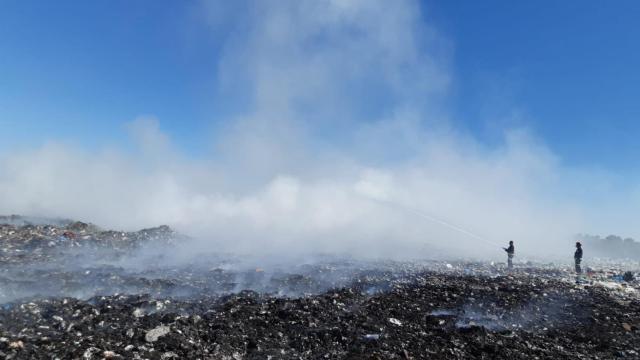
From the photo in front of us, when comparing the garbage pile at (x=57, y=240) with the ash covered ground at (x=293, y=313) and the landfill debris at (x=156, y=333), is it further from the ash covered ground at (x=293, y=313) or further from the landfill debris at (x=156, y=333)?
the landfill debris at (x=156, y=333)

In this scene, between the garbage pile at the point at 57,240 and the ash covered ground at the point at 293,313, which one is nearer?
the ash covered ground at the point at 293,313

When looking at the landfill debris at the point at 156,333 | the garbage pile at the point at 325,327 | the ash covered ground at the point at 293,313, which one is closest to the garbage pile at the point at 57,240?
the ash covered ground at the point at 293,313

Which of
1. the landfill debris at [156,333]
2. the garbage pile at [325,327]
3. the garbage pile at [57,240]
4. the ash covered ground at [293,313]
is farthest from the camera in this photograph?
the garbage pile at [57,240]

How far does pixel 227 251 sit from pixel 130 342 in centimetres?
1567

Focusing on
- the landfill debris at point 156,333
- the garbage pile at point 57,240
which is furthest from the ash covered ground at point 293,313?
the garbage pile at point 57,240

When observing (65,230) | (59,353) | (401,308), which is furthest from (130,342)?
(65,230)

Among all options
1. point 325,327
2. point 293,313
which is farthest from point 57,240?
point 325,327

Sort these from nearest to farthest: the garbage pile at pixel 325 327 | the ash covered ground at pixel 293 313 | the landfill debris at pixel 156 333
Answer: the garbage pile at pixel 325 327 < the landfill debris at pixel 156 333 < the ash covered ground at pixel 293 313

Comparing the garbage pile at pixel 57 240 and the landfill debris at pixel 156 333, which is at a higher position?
the garbage pile at pixel 57 240

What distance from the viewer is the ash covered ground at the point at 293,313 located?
781 cm

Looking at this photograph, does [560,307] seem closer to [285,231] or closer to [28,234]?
[28,234]

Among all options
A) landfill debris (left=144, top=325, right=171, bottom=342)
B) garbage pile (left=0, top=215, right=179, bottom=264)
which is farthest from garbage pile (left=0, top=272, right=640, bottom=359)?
garbage pile (left=0, top=215, right=179, bottom=264)

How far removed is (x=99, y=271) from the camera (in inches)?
537

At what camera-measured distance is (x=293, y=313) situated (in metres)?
9.72
